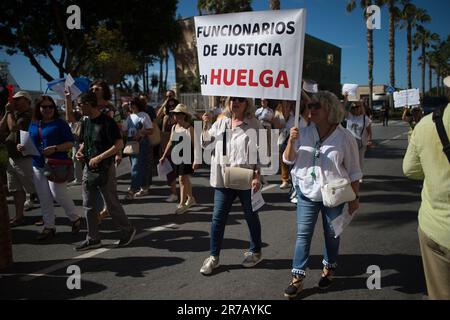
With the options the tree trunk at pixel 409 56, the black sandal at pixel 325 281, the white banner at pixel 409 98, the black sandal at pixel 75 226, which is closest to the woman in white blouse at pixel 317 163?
the black sandal at pixel 325 281

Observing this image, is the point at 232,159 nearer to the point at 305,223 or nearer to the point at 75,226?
the point at 305,223

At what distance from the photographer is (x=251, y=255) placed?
4387 millimetres

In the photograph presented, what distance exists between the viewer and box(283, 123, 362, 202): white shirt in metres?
3.54

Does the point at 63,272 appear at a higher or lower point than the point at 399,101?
lower

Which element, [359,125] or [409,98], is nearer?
[359,125]

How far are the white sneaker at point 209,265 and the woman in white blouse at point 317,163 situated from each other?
89 cm

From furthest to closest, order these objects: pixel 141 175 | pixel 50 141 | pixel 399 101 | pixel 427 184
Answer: pixel 399 101 → pixel 141 175 → pixel 50 141 → pixel 427 184

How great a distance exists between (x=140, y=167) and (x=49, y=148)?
2880 millimetres

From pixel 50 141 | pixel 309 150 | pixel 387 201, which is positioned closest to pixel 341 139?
pixel 309 150

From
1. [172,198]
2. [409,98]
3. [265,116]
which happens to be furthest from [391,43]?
[172,198]

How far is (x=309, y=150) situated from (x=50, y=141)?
3.44 m

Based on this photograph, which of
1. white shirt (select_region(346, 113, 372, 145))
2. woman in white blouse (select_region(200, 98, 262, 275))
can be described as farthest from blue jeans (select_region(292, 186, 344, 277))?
white shirt (select_region(346, 113, 372, 145))

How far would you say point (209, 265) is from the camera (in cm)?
420

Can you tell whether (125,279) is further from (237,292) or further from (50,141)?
(50,141)
